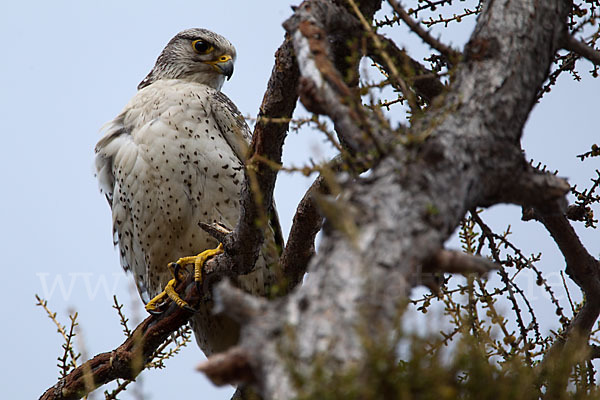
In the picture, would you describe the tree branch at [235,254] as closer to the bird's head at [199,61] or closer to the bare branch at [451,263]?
the bare branch at [451,263]

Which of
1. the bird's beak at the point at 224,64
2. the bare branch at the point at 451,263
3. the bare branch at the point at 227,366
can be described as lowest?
the bare branch at the point at 227,366

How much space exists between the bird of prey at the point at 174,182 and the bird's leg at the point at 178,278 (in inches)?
1.9

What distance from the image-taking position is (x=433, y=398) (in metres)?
1.29

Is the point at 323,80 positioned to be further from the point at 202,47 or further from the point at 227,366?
the point at 202,47

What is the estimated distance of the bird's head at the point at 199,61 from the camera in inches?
199

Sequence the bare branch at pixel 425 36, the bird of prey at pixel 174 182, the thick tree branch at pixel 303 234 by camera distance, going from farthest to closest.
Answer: the bird of prey at pixel 174 182, the thick tree branch at pixel 303 234, the bare branch at pixel 425 36

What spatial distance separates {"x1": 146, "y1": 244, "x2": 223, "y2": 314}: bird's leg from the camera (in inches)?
142

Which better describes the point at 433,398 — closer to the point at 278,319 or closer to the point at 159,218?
the point at 278,319

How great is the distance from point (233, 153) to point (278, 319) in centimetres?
284

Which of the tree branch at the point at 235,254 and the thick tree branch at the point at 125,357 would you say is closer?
the tree branch at the point at 235,254

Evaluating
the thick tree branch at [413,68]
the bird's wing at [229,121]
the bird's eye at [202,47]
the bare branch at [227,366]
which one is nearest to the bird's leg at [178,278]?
the bird's wing at [229,121]

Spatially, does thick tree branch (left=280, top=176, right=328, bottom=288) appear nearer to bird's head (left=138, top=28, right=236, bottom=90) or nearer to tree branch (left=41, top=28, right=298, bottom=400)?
tree branch (left=41, top=28, right=298, bottom=400)

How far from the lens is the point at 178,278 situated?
386 centimetres

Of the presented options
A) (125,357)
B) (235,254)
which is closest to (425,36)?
(235,254)
